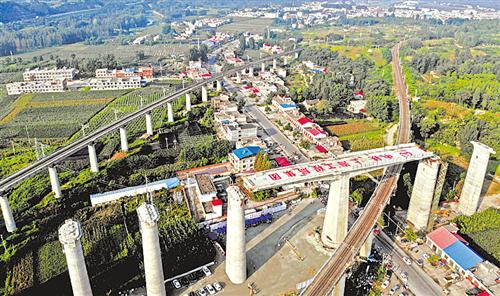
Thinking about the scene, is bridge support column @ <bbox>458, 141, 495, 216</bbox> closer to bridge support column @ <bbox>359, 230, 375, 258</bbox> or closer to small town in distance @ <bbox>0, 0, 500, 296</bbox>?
small town in distance @ <bbox>0, 0, 500, 296</bbox>

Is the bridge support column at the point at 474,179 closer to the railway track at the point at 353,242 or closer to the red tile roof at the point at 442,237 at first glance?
the red tile roof at the point at 442,237

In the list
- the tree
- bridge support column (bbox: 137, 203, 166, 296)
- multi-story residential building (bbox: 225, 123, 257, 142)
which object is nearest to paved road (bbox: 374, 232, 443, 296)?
the tree

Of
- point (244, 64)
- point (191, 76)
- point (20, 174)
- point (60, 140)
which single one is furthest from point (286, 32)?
point (20, 174)

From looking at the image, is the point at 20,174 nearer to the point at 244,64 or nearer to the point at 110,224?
the point at 110,224

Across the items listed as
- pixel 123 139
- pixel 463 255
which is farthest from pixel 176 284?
pixel 123 139

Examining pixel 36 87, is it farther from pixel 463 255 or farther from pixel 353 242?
pixel 463 255

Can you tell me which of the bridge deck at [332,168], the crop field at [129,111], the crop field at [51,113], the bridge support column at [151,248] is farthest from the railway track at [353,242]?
the crop field at [51,113]

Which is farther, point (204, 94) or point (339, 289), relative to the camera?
point (204, 94)
